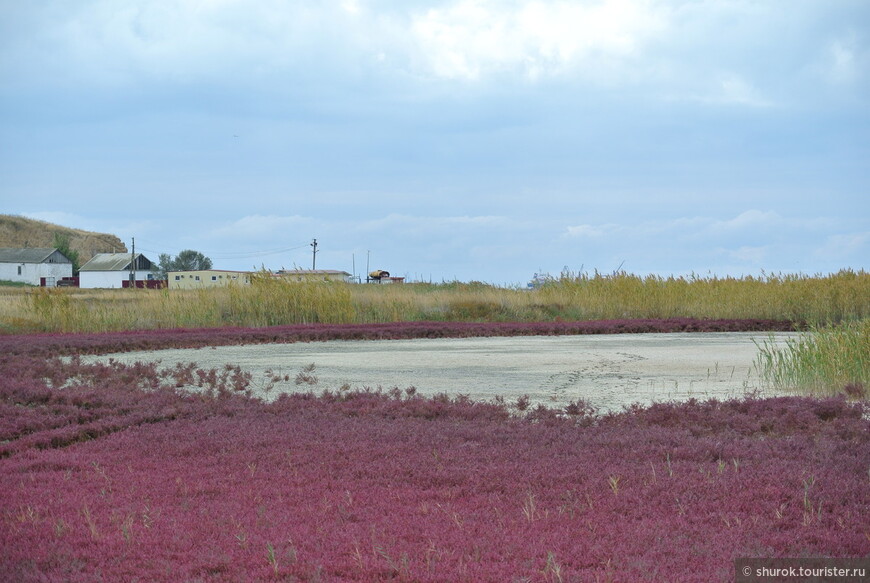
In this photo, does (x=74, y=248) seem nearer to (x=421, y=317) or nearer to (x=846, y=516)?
(x=421, y=317)

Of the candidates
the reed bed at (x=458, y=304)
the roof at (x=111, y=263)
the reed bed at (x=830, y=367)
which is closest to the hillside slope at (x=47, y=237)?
the roof at (x=111, y=263)

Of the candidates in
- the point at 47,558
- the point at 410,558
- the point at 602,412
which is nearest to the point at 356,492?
the point at 410,558

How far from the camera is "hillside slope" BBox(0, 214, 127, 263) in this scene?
105312 mm

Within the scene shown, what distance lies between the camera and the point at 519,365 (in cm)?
1395

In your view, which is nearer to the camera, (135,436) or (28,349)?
(135,436)

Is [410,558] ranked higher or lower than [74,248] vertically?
lower

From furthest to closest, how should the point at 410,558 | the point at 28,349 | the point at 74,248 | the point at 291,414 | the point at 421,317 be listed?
the point at 74,248
the point at 421,317
the point at 28,349
the point at 291,414
the point at 410,558

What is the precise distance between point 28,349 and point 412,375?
7691mm

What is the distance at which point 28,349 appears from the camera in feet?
51.3

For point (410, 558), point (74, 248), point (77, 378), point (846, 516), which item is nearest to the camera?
point (410, 558)

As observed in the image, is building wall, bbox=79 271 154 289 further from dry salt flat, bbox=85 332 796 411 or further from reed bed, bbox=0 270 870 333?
dry salt flat, bbox=85 332 796 411

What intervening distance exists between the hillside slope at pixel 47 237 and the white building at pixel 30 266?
17.1 meters

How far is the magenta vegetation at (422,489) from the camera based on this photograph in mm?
4223

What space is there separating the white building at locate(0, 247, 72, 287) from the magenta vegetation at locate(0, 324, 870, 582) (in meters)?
84.3
